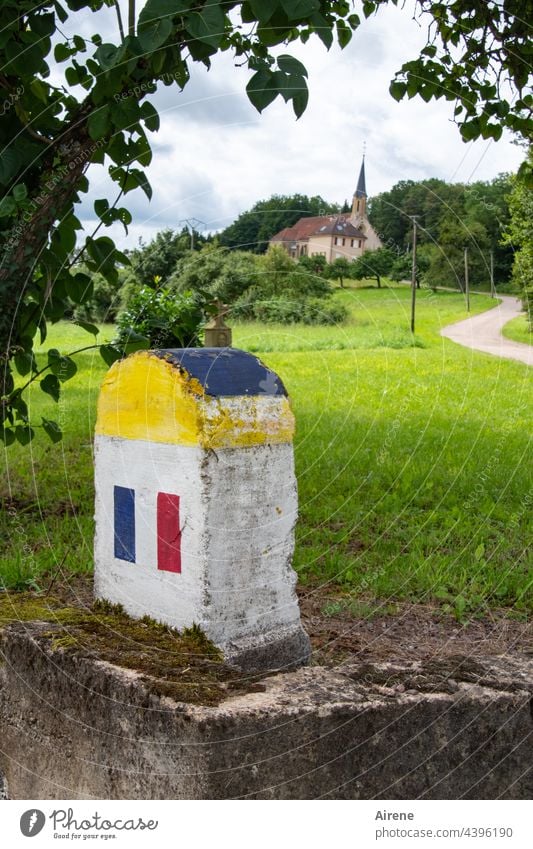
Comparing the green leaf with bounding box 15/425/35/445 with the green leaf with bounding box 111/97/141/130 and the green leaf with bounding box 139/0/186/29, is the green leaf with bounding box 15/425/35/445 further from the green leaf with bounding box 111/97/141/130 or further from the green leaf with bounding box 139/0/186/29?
the green leaf with bounding box 139/0/186/29

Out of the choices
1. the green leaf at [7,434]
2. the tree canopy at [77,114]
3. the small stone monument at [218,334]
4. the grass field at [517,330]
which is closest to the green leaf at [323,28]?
the tree canopy at [77,114]

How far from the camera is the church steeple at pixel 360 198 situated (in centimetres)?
299

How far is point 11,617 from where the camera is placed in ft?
10.6

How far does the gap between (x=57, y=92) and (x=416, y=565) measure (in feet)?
9.96

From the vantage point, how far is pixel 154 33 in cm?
274

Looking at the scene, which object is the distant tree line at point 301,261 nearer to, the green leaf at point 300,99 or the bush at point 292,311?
the bush at point 292,311

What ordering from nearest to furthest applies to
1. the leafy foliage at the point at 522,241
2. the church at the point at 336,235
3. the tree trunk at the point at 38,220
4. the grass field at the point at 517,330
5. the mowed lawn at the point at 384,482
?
the church at the point at 336,235, the tree trunk at the point at 38,220, the leafy foliage at the point at 522,241, the mowed lawn at the point at 384,482, the grass field at the point at 517,330

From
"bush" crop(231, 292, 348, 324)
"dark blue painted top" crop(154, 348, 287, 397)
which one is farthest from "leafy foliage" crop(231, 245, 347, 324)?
"dark blue painted top" crop(154, 348, 287, 397)

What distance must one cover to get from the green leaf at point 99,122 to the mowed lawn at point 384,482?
1039mm

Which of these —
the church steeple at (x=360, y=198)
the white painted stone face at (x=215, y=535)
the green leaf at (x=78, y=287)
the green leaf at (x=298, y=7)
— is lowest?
the white painted stone face at (x=215, y=535)

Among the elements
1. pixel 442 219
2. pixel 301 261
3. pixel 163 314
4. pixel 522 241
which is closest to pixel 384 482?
pixel 522 241

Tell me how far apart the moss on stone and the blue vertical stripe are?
229 mm

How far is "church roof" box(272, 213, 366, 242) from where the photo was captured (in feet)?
9.71

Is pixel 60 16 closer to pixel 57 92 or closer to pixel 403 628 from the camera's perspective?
pixel 57 92
